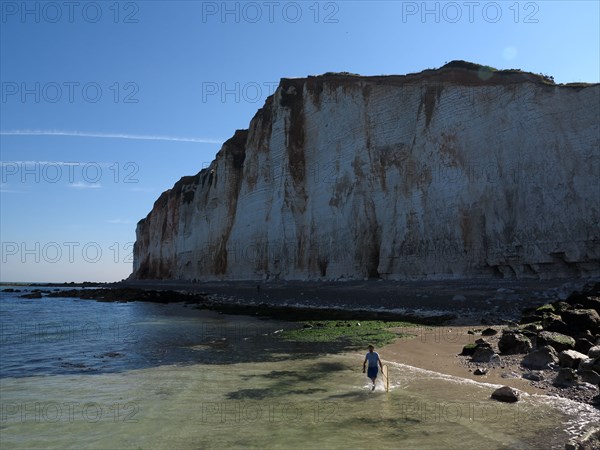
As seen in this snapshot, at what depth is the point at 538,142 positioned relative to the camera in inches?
900

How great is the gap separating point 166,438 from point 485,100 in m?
24.1

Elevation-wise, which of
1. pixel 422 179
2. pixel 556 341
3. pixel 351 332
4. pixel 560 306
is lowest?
pixel 351 332

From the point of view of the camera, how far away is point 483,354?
399 inches

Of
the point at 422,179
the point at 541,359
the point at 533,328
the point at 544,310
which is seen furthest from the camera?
the point at 422,179

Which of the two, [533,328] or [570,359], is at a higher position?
[533,328]

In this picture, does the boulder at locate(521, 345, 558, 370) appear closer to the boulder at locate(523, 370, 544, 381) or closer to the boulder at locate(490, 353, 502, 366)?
the boulder at locate(523, 370, 544, 381)

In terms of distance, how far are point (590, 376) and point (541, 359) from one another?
4.60ft

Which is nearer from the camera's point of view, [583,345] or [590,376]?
[590,376]

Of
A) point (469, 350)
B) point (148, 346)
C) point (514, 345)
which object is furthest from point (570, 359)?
point (148, 346)

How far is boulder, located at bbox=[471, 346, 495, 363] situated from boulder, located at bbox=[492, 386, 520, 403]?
251cm

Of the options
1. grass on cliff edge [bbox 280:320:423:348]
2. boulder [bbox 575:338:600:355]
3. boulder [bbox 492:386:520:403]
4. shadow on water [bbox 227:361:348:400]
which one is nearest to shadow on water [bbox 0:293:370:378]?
shadow on water [bbox 227:361:348:400]

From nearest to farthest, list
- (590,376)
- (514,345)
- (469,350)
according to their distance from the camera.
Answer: (590,376) < (514,345) < (469,350)

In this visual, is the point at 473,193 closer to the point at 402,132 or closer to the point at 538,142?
the point at 538,142

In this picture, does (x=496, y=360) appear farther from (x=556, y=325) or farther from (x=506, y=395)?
(x=556, y=325)
